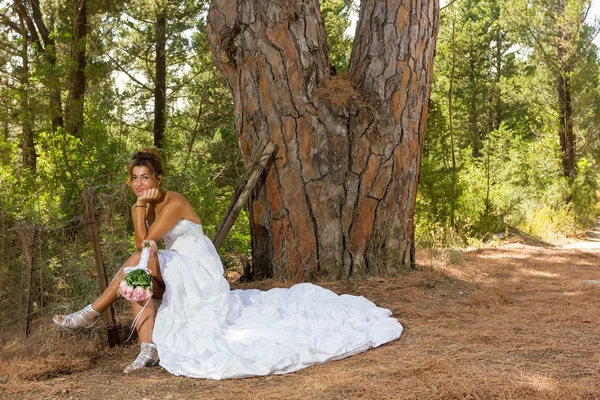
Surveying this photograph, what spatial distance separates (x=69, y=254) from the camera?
5.04m

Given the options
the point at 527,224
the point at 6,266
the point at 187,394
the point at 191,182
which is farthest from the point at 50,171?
the point at 527,224

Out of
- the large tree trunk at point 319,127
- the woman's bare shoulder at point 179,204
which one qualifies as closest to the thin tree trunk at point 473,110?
the large tree trunk at point 319,127

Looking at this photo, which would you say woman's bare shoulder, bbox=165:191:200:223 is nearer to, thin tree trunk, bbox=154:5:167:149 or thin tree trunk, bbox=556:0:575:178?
thin tree trunk, bbox=154:5:167:149

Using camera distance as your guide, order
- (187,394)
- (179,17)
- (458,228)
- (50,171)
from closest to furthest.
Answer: (187,394) → (50,171) → (458,228) → (179,17)

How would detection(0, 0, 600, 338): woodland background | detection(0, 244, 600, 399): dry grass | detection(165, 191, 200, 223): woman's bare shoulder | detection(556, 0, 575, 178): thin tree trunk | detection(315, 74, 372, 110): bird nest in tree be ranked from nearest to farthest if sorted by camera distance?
detection(0, 244, 600, 399): dry grass < detection(165, 191, 200, 223): woman's bare shoulder < detection(315, 74, 372, 110): bird nest in tree < detection(0, 0, 600, 338): woodland background < detection(556, 0, 575, 178): thin tree trunk

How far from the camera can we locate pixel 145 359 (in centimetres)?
408

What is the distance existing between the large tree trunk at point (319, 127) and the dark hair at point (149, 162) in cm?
191

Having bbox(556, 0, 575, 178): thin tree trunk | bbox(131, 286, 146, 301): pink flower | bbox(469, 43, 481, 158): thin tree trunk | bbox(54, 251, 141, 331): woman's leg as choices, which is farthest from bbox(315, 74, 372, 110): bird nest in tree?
bbox(469, 43, 481, 158): thin tree trunk

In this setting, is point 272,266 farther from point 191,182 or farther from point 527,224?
point 527,224

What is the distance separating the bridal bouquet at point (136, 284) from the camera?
400cm

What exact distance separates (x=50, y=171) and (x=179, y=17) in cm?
572

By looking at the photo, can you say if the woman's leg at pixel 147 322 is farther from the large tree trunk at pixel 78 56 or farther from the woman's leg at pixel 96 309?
the large tree trunk at pixel 78 56

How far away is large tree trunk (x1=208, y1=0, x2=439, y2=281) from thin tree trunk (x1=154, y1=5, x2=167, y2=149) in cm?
797

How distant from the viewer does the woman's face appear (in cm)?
447
